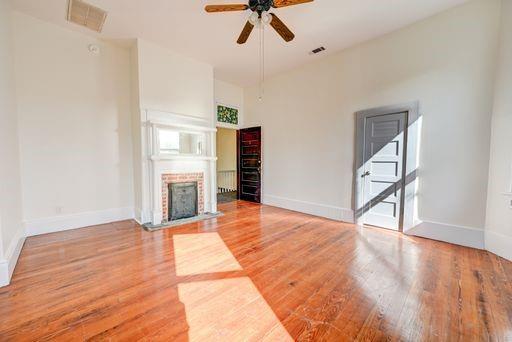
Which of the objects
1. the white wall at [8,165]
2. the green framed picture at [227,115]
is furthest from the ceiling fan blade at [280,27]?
the green framed picture at [227,115]

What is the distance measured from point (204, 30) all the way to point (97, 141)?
2.70 m

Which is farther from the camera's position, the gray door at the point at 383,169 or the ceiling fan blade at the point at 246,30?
the gray door at the point at 383,169

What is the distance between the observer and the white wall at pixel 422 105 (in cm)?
283

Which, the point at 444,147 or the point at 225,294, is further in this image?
the point at 444,147

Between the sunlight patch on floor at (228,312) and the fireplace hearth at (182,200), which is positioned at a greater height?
the fireplace hearth at (182,200)

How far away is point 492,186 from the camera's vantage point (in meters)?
2.73

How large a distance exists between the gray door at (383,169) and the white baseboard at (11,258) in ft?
15.6

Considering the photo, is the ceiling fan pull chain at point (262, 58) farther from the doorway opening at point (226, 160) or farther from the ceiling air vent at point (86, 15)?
the doorway opening at point (226, 160)

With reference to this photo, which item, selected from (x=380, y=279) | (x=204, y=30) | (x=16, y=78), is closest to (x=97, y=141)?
(x=16, y=78)

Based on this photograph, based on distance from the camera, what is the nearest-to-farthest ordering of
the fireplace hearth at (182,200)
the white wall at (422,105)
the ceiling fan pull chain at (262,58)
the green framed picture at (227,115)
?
1. the white wall at (422,105)
2. the ceiling fan pull chain at (262,58)
3. the fireplace hearth at (182,200)
4. the green framed picture at (227,115)

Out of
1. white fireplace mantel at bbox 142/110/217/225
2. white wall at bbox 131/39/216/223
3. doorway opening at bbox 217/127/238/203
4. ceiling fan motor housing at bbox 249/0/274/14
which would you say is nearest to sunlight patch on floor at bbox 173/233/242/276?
white fireplace mantel at bbox 142/110/217/225

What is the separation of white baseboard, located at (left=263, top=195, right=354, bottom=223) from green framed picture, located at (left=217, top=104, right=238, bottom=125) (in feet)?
7.61

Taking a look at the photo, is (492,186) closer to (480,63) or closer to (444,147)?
(444,147)

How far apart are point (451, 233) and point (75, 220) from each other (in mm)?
5903
